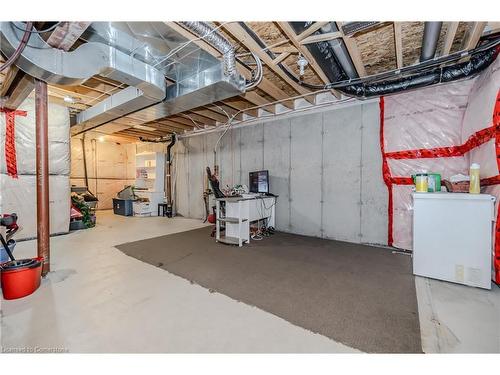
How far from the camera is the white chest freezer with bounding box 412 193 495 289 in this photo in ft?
7.41

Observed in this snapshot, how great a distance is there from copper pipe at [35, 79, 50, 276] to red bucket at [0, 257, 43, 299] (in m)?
0.45

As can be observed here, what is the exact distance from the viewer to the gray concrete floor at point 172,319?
1509 mm

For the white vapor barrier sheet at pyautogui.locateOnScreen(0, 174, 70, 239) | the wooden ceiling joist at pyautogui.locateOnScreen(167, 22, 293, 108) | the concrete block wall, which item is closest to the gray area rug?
the concrete block wall

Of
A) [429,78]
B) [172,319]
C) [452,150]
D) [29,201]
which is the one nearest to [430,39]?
[429,78]

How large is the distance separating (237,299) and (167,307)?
0.64 meters

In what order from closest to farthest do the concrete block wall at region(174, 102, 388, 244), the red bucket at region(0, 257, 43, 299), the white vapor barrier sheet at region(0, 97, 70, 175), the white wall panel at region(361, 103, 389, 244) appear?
the red bucket at region(0, 257, 43, 299) → the white wall panel at region(361, 103, 389, 244) → the concrete block wall at region(174, 102, 388, 244) → the white vapor barrier sheet at region(0, 97, 70, 175)

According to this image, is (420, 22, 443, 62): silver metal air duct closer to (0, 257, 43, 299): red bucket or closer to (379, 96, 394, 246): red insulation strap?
(379, 96, 394, 246): red insulation strap

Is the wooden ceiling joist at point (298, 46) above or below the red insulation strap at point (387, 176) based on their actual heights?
above

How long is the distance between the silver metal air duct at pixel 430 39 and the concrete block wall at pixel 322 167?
4.01 feet

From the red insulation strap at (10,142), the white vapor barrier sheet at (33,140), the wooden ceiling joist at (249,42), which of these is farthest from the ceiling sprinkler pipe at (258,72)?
the red insulation strap at (10,142)

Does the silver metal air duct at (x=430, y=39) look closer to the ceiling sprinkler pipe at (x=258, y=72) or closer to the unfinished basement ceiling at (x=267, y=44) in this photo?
the unfinished basement ceiling at (x=267, y=44)

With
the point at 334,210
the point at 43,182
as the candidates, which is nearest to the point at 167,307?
the point at 43,182

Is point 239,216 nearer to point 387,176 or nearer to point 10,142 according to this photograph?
point 387,176
